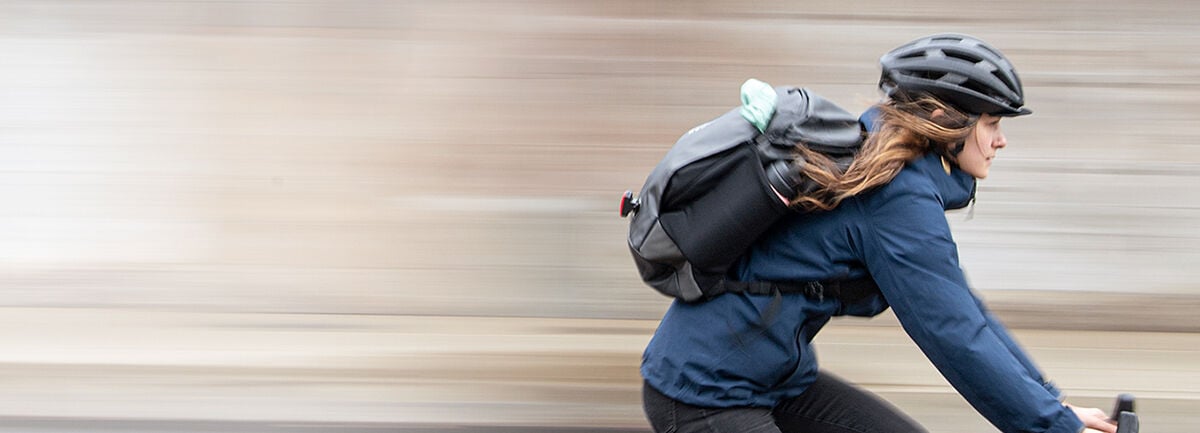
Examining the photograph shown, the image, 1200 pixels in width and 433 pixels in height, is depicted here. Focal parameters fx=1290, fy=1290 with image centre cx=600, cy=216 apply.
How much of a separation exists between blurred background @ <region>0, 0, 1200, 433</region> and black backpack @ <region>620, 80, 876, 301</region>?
2213mm

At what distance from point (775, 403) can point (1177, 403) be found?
8.65ft

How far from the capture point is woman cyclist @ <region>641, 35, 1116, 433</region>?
2.13 m

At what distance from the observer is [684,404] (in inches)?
91.0

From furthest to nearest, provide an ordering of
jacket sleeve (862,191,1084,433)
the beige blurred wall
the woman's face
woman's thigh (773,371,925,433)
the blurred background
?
the beige blurred wall
the blurred background
woman's thigh (773,371,925,433)
the woman's face
jacket sleeve (862,191,1084,433)

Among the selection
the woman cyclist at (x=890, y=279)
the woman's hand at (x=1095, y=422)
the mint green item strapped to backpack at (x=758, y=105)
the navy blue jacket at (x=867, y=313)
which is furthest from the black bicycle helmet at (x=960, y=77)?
the woman's hand at (x=1095, y=422)

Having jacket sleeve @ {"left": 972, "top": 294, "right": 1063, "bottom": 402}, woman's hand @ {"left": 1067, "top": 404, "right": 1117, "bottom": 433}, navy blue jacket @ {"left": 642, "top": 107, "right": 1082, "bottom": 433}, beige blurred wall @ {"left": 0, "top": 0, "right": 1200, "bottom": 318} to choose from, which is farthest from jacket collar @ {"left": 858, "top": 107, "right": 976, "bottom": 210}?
beige blurred wall @ {"left": 0, "top": 0, "right": 1200, "bottom": 318}

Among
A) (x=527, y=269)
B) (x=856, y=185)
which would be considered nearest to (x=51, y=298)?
(x=527, y=269)

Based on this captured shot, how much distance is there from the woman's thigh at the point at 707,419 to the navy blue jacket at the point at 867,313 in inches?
0.7

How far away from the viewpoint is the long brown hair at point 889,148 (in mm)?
2123

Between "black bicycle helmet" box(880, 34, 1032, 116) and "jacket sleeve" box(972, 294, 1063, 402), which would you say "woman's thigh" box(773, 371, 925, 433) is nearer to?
"jacket sleeve" box(972, 294, 1063, 402)

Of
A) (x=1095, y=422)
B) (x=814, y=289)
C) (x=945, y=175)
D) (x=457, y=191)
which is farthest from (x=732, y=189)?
(x=457, y=191)

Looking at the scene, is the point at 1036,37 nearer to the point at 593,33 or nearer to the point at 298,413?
the point at 593,33

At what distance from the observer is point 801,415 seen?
8.02 ft

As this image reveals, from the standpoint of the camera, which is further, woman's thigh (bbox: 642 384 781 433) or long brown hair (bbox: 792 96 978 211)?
woman's thigh (bbox: 642 384 781 433)
